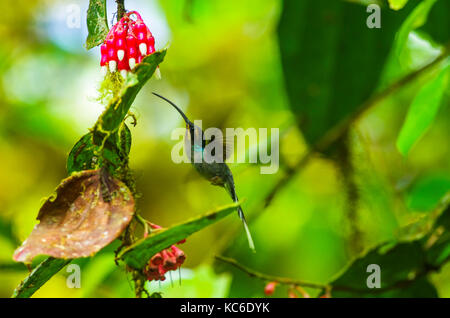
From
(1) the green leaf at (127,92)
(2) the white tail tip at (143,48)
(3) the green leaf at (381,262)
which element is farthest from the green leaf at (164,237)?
(3) the green leaf at (381,262)

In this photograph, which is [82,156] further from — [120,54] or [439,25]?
[439,25]

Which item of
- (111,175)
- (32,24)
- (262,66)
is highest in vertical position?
(32,24)

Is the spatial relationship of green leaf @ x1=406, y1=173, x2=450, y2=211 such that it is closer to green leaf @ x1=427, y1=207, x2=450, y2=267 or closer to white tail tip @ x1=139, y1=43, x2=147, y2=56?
green leaf @ x1=427, y1=207, x2=450, y2=267

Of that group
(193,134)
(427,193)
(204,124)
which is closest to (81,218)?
(193,134)

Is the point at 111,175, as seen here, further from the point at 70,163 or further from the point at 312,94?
the point at 312,94
